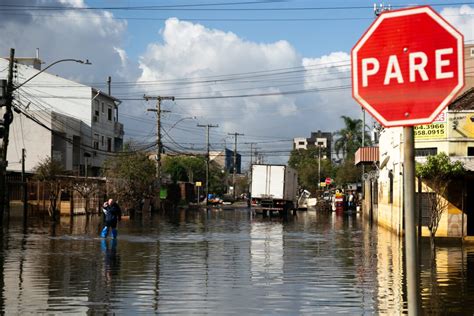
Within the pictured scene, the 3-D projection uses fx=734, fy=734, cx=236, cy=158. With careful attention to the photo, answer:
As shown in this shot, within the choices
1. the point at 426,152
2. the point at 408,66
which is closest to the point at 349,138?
the point at 426,152

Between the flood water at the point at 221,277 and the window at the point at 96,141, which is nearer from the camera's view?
the flood water at the point at 221,277

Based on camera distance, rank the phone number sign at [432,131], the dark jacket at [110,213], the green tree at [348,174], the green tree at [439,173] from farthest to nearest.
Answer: the green tree at [348,174], the phone number sign at [432,131], the dark jacket at [110,213], the green tree at [439,173]

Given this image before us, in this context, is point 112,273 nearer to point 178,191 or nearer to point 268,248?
point 268,248

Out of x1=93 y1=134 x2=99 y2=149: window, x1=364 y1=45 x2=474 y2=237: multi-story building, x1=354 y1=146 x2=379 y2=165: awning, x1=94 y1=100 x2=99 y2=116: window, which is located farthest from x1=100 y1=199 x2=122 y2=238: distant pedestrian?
x1=94 y1=100 x2=99 y2=116: window

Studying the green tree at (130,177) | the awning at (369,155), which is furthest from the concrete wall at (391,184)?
the green tree at (130,177)

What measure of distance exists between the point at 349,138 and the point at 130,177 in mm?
44583

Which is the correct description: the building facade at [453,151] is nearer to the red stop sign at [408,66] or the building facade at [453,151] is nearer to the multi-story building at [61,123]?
the red stop sign at [408,66]

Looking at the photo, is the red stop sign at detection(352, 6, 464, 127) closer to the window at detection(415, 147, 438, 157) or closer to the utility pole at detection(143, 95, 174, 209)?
the window at detection(415, 147, 438, 157)

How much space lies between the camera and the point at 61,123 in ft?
201

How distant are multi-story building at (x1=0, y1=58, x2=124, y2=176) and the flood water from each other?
34.0 meters

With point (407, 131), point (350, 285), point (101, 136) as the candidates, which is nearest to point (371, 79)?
point (407, 131)

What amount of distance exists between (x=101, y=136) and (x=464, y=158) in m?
48.1

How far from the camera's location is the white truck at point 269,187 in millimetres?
60281

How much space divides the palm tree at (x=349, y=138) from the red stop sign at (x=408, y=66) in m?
89.2
